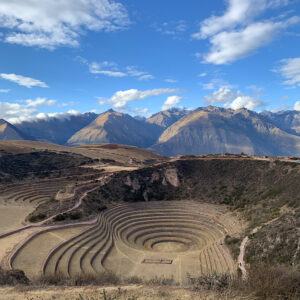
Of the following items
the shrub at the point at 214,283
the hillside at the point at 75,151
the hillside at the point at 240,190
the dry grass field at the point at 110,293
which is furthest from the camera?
the hillside at the point at 75,151

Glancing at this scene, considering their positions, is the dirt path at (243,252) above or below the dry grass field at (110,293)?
below

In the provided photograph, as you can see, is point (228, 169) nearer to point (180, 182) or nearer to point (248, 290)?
point (180, 182)

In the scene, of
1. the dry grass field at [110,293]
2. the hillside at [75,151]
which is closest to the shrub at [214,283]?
the dry grass field at [110,293]

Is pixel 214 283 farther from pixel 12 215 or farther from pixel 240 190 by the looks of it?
pixel 240 190

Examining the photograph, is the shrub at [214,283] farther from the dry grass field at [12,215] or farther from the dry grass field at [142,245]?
the dry grass field at [12,215]

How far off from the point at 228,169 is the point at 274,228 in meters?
35.9

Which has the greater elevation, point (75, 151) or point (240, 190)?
point (75, 151)

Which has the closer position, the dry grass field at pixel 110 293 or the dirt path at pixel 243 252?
the dry grass field at pixel 110 293

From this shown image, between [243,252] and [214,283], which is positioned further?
[243,252]

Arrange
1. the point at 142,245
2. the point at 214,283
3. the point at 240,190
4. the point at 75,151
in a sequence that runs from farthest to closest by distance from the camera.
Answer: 1. the point at 75,151
2. the point at 240,190
3. the point at 142,245
4. the point at 214,283

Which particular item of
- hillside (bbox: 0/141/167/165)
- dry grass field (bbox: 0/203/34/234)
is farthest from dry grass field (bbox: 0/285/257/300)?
hillside (bbox: 0/141/167/165)

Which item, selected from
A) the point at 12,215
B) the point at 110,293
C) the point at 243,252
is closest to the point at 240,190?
the point at 243,252

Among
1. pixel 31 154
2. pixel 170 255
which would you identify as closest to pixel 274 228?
pixel 170 255

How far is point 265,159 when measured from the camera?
217ft
